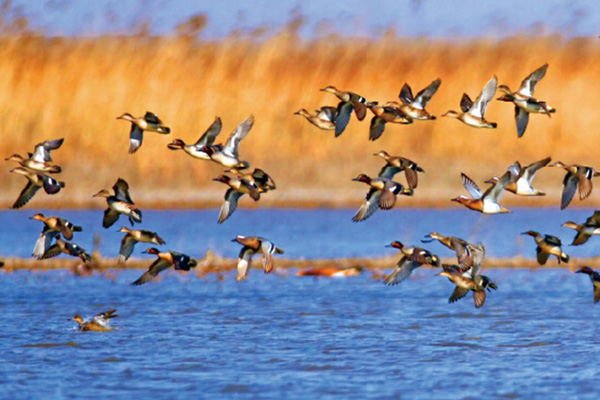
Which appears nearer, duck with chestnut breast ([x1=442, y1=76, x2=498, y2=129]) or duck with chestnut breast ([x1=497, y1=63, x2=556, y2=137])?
duck with chestnut breast ([x1=497, y1=63, x2=556, y2=137])

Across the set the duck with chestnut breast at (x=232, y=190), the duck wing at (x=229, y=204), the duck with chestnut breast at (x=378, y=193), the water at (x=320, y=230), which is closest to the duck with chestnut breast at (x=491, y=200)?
the duck with chestnut breast at (x=378, y=193)

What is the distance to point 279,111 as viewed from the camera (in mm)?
37469

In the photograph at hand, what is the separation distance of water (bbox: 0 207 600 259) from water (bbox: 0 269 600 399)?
10.5ft

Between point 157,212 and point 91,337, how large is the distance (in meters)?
18.6

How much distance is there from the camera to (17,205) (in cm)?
1794

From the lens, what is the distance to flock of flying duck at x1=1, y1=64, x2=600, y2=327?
56.7 feet

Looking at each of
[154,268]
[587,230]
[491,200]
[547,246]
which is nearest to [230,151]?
[154,268]

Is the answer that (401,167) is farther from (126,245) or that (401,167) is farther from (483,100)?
(126,245)

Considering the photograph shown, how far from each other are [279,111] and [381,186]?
791 inches

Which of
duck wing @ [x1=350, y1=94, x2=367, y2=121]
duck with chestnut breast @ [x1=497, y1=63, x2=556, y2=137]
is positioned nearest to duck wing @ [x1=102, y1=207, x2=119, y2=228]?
duck wing @ [x1=350, y1=94, x2=367, y2=121]

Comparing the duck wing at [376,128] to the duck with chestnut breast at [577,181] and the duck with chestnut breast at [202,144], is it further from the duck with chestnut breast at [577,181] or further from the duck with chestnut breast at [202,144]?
the duck with chestnut breast at [577,181]

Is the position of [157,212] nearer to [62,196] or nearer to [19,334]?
[62,196]

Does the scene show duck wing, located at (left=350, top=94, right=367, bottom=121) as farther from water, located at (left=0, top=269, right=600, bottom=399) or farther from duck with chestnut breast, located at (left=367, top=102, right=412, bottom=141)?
water, located at (left=0, top=269, right=600, bottom=399)

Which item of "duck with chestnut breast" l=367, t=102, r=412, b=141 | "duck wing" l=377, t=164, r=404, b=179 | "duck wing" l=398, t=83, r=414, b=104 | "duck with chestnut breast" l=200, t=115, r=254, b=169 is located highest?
"duck wing" l=398, t=83, r=414, b=104
